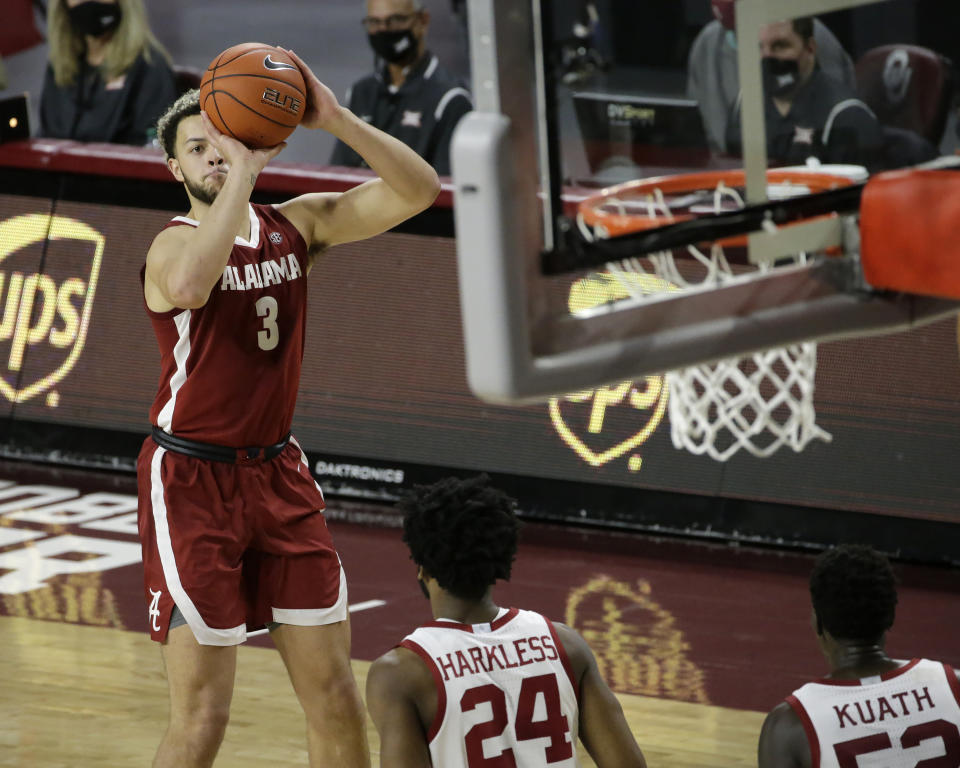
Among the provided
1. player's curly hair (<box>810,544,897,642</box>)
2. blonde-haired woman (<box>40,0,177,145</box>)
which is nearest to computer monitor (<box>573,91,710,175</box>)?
player's curly hair (<box>810,544,897,642</box>)

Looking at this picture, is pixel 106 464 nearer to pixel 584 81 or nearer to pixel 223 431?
pixel 223 431

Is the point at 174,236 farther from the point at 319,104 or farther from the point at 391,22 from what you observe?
the point at 391,22

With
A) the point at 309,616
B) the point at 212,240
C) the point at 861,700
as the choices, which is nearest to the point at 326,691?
the point at 309,616

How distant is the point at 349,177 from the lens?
815 cm

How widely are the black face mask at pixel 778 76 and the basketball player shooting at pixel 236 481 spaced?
1.17 metres

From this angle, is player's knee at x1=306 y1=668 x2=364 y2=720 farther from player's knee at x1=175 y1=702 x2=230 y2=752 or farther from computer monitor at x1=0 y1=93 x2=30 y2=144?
computer monitor at x1=0 y1=93 x2=30 y2=144

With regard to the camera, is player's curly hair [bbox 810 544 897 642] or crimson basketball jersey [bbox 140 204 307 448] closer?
player's curly hair [bbox 810 544 897 642]

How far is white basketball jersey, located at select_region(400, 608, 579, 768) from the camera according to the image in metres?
3.50

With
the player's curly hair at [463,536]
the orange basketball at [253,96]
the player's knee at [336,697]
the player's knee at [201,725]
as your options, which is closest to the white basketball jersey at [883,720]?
the player's curly hair at [463,536]

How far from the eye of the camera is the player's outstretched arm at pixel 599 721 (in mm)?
3574

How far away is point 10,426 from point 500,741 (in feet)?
19.8

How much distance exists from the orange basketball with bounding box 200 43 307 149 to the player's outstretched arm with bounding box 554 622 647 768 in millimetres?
1405

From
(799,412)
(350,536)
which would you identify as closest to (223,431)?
(799,412)

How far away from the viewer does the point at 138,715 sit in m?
5.74
